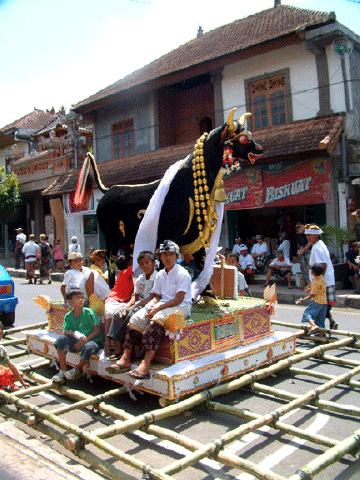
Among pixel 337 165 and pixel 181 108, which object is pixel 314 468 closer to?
pixel 337 165

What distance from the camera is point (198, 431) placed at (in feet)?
12.0

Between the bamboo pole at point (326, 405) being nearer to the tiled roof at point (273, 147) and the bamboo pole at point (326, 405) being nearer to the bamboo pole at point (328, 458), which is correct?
the bamboo pole at point (328, 458)

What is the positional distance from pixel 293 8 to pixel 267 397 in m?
14.7

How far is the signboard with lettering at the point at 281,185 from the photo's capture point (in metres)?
11.6

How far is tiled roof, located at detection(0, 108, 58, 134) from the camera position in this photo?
25650 mm

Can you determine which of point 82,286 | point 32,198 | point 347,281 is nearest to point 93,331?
point 82,286

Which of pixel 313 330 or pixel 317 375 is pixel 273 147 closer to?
pixel 313 330

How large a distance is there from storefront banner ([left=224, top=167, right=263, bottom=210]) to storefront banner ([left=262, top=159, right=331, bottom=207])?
19 centimetres

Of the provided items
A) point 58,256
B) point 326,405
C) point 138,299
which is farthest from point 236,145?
point 58,256

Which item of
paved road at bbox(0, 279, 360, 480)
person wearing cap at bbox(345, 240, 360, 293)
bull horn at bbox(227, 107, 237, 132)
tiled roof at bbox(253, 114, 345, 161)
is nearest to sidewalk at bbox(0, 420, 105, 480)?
paved road at bbox(0, 279, 360, 480)

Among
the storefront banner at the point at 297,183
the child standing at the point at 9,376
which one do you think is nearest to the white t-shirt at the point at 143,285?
the child standing at the point at 9,376

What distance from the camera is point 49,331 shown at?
5719 millimetres

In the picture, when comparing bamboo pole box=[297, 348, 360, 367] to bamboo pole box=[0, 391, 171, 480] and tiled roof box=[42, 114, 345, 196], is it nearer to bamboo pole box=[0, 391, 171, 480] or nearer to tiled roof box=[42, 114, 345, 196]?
bamboo pole box=[0, 391, 171, 480]

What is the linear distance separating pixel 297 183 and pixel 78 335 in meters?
8.81
